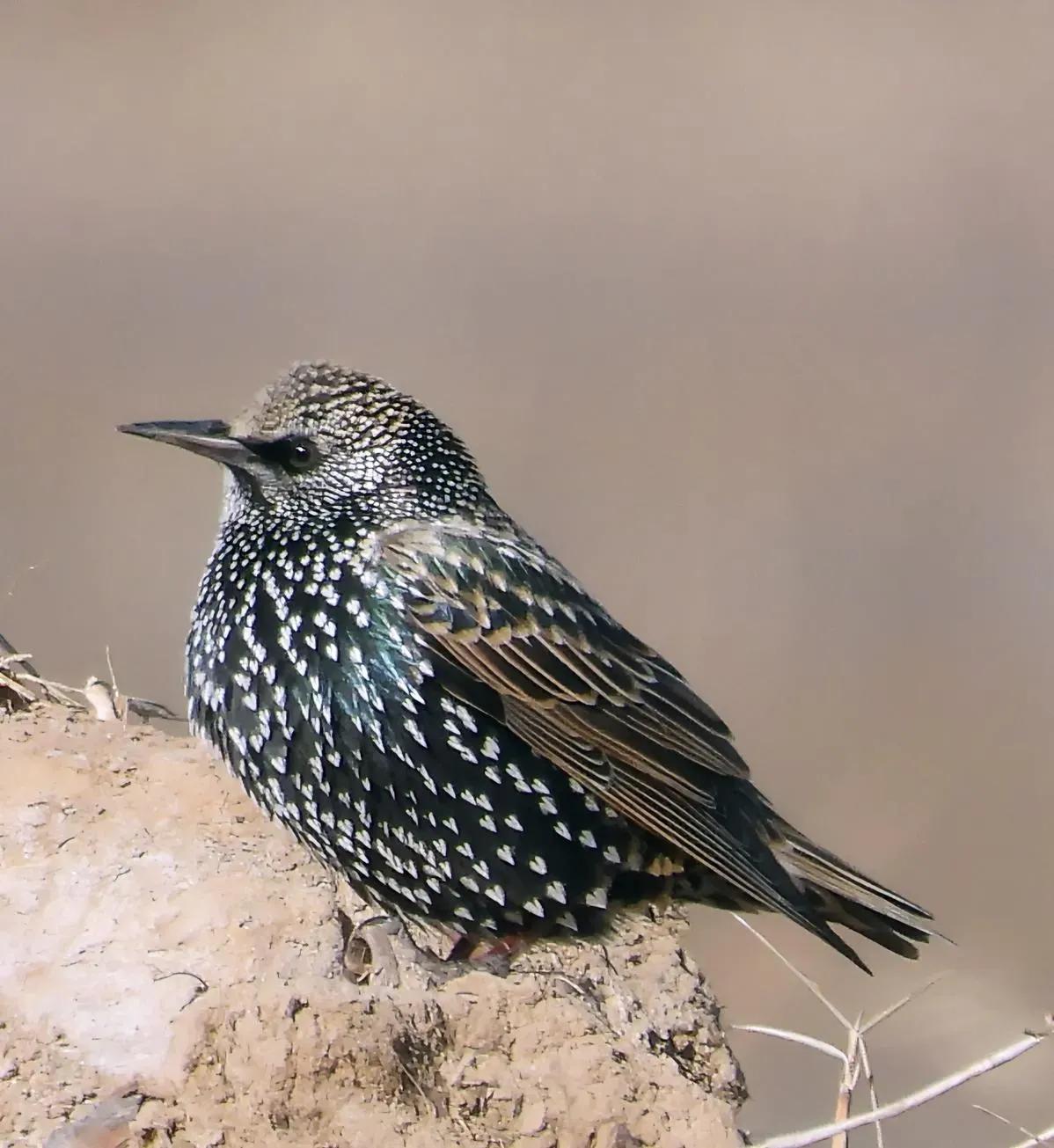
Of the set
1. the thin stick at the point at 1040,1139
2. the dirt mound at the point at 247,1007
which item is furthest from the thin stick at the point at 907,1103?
the dirt mound at the point at 247,1007

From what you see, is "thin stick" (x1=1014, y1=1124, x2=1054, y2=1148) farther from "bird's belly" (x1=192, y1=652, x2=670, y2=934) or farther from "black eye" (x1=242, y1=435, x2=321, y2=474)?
"black eye" (x1=242, y1=435, x2=321, y2=474)

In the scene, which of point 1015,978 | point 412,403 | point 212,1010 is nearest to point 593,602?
point 412,403

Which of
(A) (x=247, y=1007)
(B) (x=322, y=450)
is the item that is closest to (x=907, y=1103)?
(A) (x=247, y=1007)

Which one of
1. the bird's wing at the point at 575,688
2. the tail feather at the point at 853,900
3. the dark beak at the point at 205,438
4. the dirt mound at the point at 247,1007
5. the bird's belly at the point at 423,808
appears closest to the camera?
the dirt mound at the point at 247,1007

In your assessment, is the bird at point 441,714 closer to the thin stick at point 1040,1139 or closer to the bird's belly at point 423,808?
the bird's belly at point 423,808

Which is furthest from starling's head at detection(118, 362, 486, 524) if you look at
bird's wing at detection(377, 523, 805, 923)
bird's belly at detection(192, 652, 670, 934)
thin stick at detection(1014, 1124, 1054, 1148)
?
thin stick at detection(1014, 1124, 1054, 1148)

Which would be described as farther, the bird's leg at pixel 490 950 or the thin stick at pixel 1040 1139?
the bird's leg at pixel 490 950

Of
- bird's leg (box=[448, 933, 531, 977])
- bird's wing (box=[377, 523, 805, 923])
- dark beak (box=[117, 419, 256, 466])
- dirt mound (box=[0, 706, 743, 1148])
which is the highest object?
dark beak (box=[117, 419, 256, 466])

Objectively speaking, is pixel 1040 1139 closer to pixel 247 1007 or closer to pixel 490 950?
pixel 247 1007
